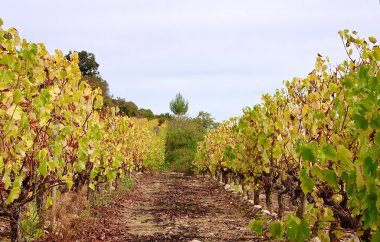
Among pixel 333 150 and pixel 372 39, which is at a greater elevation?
pixel 372 39

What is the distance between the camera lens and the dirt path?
10859 mm

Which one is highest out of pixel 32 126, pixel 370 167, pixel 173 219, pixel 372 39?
pixel 372 39

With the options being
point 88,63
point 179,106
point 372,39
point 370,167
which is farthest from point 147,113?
point 370,167

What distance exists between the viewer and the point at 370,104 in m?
2.96

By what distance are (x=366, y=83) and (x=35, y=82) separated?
15.8 ft

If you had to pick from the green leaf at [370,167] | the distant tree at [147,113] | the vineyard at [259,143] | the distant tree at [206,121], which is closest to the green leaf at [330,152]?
the vineyard at [259,143]

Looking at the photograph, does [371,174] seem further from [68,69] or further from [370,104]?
[68,69]

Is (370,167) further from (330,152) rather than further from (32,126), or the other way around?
(32,126)

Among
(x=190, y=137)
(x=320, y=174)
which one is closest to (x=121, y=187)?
(x=320, y=174)

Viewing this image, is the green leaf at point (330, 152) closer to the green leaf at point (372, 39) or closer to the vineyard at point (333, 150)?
the vineyard at point (333, 150)

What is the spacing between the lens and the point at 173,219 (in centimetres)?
1365

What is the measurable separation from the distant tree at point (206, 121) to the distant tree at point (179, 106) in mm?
31202

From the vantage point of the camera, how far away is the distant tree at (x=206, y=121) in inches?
2127

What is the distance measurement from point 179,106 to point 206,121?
33.5 metres
